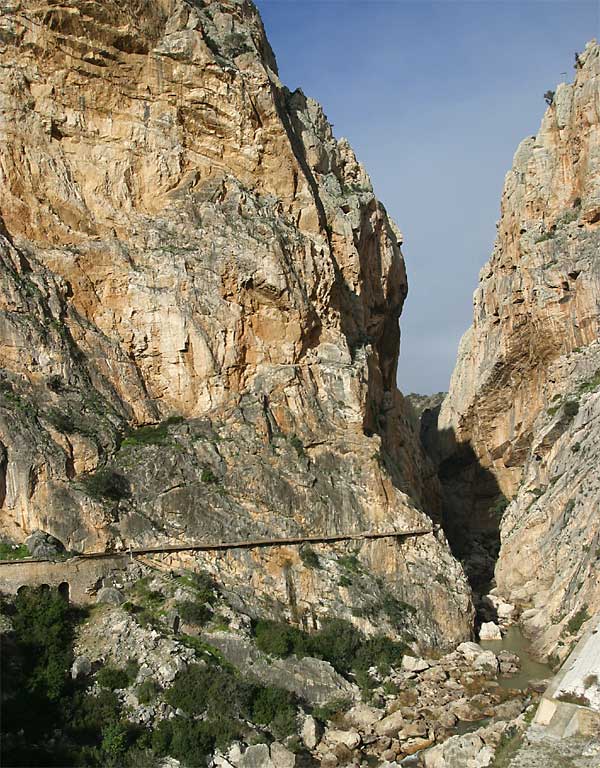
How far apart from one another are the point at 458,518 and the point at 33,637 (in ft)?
125

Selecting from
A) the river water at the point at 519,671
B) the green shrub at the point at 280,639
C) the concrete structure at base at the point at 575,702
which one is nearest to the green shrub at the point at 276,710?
the green shrub at the point at 280,639

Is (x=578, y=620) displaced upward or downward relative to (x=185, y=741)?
upward

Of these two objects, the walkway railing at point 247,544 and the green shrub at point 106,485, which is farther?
the green shrub at point 106,485

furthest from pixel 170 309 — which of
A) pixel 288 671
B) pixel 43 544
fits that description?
pixel 288 671

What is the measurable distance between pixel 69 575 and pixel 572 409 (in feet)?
90.7

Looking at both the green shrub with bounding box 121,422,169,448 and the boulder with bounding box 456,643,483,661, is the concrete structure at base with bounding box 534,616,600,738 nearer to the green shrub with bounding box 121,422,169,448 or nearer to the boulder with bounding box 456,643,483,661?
the boulder with bounding box 456,643,483,661

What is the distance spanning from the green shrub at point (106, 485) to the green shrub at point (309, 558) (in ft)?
23.0

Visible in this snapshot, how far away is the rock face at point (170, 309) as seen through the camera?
91.5 feet

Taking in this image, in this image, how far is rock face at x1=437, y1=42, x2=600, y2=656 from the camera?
Result: 115 feet

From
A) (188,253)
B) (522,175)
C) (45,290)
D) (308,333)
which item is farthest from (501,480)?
(45,290)

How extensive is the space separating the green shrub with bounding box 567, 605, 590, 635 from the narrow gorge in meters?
0.08

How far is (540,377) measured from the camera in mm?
48406

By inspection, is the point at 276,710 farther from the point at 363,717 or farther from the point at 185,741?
the point at 185,741

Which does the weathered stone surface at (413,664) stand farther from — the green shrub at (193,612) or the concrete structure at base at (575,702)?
the green shrub at (193,612)
